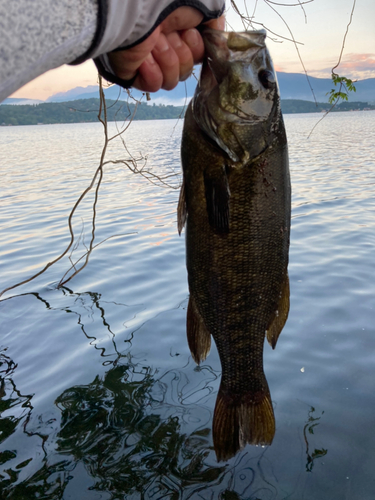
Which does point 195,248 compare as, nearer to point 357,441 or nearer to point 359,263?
point 357,441

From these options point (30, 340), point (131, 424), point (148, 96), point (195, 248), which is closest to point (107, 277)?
point (30, 340)

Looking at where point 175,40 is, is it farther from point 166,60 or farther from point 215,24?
point 215,24

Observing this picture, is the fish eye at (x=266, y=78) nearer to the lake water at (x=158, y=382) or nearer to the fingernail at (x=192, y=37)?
the fingernail at (x=192, y=37)

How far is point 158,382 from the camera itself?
16.3 ft

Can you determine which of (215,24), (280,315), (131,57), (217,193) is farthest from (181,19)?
(280,315)

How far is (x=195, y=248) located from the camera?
2.51m

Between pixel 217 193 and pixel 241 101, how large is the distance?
0.48 meters

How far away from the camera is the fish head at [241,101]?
7.45ft

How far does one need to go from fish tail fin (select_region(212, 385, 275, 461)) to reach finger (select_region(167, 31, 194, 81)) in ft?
6.41

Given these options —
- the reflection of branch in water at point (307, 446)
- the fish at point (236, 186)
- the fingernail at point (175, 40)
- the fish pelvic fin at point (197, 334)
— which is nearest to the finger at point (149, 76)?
the fingernail at point (175, 40)

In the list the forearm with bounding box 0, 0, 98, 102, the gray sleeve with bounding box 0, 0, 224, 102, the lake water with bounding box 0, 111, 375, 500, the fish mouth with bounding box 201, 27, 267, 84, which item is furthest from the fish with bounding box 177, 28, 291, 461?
the lake water with bounding box 0, 111, 375, 500

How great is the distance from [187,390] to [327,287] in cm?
336

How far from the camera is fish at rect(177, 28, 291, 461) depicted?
2.29m

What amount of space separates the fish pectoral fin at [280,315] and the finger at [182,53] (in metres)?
1.24
